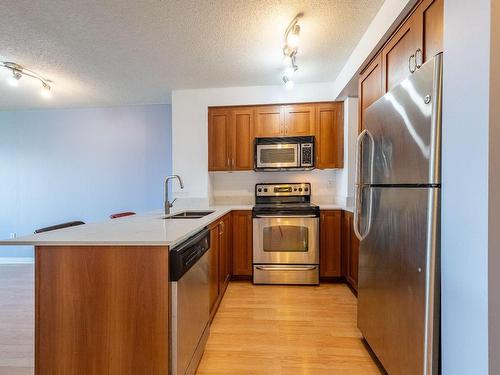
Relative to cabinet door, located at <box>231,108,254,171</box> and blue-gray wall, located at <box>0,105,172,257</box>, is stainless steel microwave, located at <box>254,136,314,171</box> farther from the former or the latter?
blue-gray wall, located at <box>0,105,172,257</box>

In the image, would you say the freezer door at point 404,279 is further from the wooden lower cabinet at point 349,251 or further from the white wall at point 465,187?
the wooden lower cabinet at point 349,251

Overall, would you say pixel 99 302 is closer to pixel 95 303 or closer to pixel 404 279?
pixel 95 303

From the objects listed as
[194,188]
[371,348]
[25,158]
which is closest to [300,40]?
[194,188]

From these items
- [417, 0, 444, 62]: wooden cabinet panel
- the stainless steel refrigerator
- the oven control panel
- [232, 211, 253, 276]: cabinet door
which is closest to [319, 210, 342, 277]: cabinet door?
the oven control panel

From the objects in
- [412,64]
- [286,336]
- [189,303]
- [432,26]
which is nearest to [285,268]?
[286,336]

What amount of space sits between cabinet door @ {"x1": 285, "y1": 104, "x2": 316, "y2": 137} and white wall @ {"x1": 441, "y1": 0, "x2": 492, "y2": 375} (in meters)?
1.99

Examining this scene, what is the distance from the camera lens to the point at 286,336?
1.77 m

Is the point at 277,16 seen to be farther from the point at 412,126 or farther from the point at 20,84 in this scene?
the point at 20,84

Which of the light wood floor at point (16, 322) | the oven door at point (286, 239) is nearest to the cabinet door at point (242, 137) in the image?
the oven door at point (286, 239)

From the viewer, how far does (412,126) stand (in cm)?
111

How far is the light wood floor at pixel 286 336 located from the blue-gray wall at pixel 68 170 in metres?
2.30

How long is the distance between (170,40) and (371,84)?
178 centimetres

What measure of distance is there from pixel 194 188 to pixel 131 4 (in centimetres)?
203

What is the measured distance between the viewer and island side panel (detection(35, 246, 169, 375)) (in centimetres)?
109
